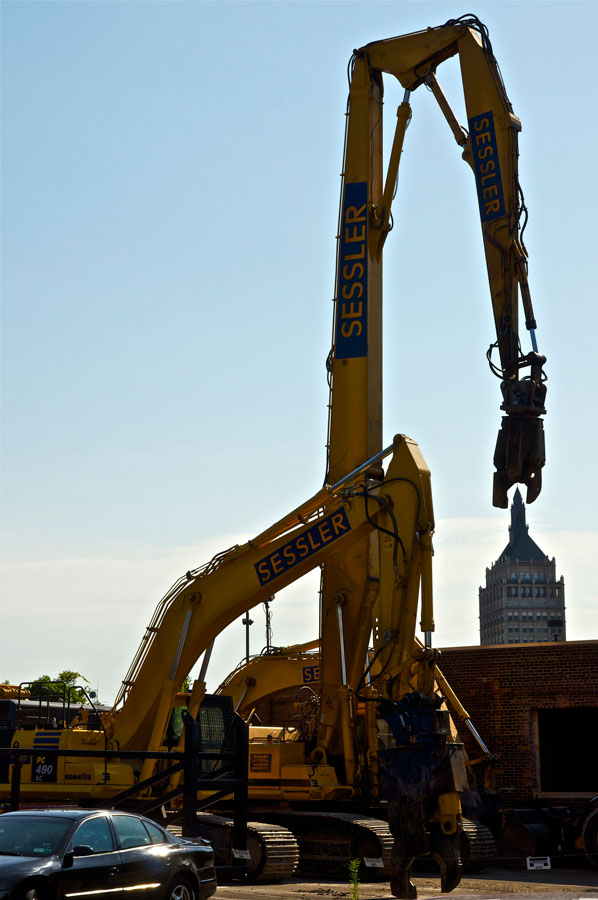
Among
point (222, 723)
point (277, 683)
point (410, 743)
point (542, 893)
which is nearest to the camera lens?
point (410, 743)

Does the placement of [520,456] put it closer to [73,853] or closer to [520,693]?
[73,853]

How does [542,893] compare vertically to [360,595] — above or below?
below

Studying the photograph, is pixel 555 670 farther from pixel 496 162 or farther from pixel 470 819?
pixel 496 162

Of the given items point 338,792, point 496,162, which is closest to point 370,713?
point 338,792

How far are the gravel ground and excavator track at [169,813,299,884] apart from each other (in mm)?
266

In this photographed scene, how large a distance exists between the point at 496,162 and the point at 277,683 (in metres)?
11.5

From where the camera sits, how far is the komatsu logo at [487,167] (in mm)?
19531

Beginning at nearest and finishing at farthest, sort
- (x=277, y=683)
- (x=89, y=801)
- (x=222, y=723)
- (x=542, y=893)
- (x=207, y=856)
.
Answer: (x=207, y=856) → (x=542, y=893) → (x=222, y=723) → (x=89, y=801) → (x=277, y=683)

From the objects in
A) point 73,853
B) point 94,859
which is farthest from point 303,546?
point 73,853

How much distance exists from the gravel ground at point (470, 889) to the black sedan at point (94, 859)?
11.1 ft

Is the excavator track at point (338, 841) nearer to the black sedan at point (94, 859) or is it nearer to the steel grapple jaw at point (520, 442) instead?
the steel grapple jaw at point (520, 442)

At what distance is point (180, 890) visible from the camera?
11.9 metres

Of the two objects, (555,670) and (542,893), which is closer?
(542,893)

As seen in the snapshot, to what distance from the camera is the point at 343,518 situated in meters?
19.4
